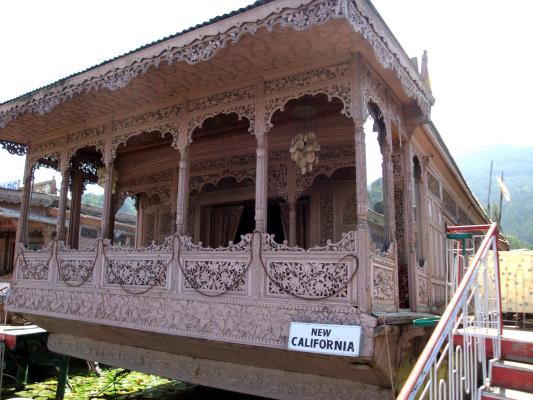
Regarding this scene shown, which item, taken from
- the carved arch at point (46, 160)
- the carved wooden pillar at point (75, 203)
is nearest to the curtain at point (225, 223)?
the carved wooden pillar at point (75, 203)

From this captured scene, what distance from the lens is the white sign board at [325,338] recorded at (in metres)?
4.82

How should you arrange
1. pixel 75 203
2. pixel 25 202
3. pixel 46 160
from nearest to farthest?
pixel 25 202, pixel 46 160, pixel 75 203

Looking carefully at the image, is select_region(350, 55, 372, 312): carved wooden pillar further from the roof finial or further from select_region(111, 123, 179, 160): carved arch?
select_region(111, 123, 179, 160): carved arch

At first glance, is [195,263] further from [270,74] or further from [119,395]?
[119,395]

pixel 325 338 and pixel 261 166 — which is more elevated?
pixel 261 166

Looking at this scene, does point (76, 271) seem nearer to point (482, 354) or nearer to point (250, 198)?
point (250, 198)

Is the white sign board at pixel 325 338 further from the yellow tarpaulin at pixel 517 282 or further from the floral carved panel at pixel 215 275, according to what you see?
the yellow tarpaulin at pixel 517 282

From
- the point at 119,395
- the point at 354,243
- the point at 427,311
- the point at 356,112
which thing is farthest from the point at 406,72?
the point at 119,395

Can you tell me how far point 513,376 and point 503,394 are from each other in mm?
263

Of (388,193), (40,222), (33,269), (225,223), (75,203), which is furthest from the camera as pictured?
(40,222)

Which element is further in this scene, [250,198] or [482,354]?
[250,198]

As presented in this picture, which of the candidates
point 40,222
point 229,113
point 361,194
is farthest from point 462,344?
point 40,222

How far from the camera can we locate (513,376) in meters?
3.76

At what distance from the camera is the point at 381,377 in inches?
210
